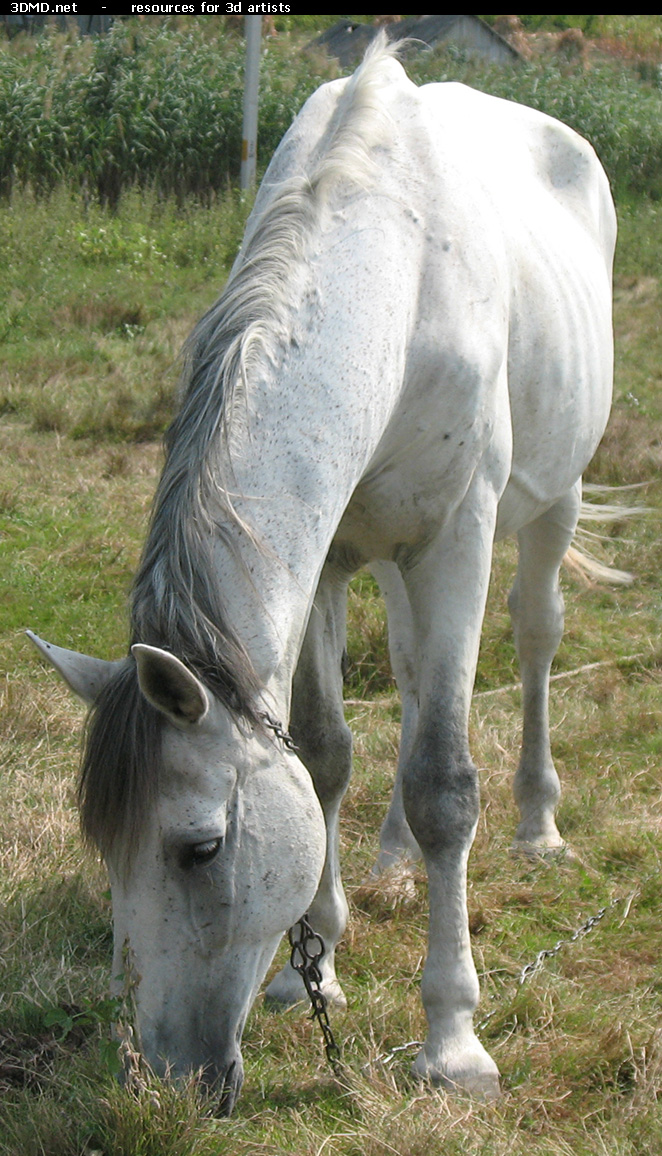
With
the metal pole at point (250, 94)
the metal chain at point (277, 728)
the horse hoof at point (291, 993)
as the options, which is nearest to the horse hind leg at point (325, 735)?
the horse hoof at point (291, 993)

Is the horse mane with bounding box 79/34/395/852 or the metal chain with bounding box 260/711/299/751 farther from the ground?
the horse mane with bounding box 79/34/395/852

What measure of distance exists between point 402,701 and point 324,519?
1619mm

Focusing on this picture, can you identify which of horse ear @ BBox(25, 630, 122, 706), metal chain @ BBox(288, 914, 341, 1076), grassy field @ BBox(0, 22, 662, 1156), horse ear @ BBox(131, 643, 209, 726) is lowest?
grassy field @ BBox(0, 22, 662, 1156)

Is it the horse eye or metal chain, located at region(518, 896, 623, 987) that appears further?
metal chain, located at region(518, 896, 623, 987)

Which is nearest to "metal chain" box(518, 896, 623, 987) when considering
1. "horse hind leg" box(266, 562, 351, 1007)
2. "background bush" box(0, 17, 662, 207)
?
"horse hind leg" box(266, 562, 351, 1007)

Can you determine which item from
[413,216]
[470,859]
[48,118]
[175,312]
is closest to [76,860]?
[470,859]

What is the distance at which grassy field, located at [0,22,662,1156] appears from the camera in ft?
7.70

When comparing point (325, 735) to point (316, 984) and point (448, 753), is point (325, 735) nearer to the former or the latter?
point (448, 753)

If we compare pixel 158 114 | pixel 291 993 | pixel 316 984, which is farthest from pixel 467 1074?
pixel 158 114

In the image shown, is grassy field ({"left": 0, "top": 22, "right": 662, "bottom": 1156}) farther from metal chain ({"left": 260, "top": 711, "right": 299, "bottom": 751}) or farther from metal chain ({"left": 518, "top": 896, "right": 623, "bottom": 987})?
metal chain ({"left": 260, "top": 711, "right": 299, "bottom": 751})

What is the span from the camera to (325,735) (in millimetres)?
3057

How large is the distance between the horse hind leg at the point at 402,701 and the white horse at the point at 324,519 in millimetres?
443

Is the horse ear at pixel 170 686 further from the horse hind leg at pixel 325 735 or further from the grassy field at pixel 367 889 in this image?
the horse hind leg at pixel 325 735

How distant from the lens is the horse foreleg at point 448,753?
2.69m
